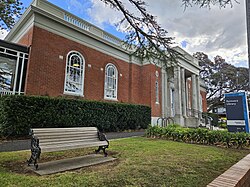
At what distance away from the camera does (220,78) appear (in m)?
39.5

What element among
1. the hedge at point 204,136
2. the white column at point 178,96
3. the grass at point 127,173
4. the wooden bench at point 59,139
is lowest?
the grass at point 127,173

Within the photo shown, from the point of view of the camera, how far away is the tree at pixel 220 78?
3838 centimetres

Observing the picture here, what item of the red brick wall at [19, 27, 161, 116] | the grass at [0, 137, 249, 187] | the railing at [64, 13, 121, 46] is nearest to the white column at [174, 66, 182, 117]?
the red brick wall at [19, 27, 161, 116]

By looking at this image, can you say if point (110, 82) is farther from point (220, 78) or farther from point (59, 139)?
point (220, 78)

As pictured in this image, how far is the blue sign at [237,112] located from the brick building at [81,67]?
317cm

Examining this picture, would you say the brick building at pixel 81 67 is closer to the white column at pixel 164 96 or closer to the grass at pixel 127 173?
the white column at pixel 164 96

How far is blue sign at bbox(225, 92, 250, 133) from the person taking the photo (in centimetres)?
809

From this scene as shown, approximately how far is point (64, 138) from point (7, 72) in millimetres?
9010

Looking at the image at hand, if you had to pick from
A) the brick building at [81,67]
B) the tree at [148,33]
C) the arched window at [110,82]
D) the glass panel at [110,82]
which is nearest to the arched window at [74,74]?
the brick building at [81,67]

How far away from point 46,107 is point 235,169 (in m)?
7.61

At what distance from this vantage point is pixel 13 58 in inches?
418

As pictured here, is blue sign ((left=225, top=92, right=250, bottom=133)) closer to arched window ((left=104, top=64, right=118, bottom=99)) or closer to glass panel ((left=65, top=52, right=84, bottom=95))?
arched window ((left=104, top=64, right=118, bottom=99))

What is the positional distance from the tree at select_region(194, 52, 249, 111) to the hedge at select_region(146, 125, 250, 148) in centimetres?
3492

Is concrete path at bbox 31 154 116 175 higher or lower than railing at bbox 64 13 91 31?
lower
